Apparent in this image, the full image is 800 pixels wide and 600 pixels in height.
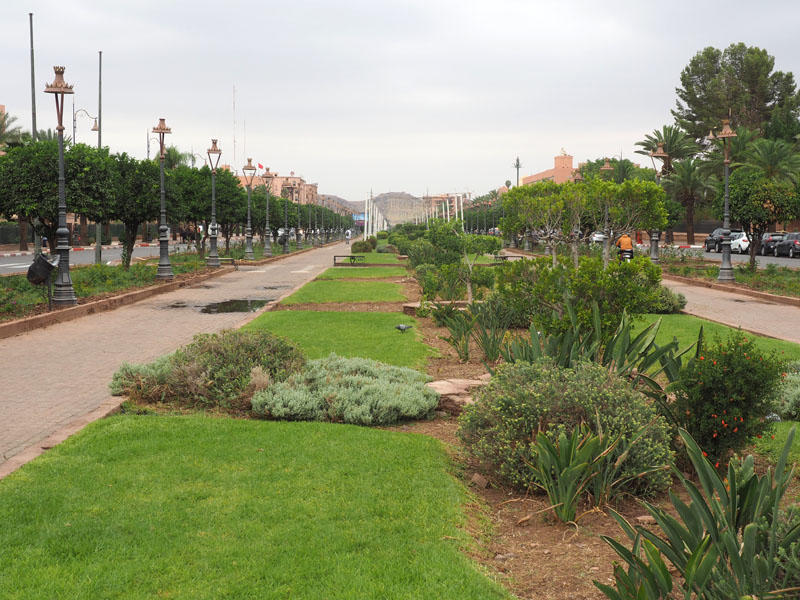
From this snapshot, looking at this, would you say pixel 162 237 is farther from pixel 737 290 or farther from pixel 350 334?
pixel 737 290

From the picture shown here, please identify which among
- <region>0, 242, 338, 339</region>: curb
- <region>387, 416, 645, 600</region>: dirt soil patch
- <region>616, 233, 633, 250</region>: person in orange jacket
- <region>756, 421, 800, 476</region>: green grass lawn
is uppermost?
<region>616, 233, 633, 250</region>: person in orange jacket

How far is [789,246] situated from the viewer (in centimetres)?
4153

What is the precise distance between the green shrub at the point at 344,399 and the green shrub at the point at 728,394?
238 centimetres

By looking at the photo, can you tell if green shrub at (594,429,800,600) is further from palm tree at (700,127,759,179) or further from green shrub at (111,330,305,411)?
palm tree at (700,127,759,179)

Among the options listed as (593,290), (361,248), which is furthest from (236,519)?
(361,248)

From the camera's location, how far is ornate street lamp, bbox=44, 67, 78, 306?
47.8ft

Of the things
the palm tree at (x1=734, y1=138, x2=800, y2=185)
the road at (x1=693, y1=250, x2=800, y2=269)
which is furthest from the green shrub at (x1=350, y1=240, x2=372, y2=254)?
the palm tree at (x1=734, y1=138, x2=800, y2=185)

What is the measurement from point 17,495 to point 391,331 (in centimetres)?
781

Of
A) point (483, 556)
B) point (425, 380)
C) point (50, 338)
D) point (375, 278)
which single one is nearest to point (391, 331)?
point (425, 380)

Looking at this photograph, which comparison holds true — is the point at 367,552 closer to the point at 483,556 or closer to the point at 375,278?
the point at 483,556

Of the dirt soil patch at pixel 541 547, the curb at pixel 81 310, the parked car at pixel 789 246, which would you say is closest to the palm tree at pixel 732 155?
the parked car at pixel 789 246

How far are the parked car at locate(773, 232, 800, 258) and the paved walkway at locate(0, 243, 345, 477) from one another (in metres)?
33.6

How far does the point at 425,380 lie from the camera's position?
7.48 metres

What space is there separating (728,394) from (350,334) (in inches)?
285
